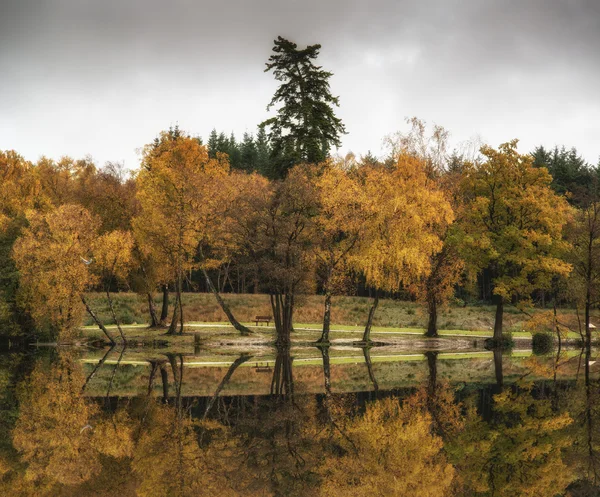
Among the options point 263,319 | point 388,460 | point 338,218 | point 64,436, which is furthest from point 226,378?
point 263,319

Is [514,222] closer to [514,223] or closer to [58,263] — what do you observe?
[514,223]

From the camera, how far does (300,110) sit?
5300 centimetres

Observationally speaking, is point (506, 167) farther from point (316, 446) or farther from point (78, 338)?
point (316, 446)

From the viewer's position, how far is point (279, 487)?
12.9 m

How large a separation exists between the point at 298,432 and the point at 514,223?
34.4 meters

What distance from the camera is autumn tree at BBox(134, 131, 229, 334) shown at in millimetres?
46719

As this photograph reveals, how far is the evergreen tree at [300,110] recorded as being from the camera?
174ft

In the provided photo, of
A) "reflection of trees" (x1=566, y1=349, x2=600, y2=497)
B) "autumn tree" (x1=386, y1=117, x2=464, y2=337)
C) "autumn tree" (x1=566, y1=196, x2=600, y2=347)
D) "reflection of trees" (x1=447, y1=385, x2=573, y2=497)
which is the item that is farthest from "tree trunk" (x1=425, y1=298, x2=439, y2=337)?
"reflection of trees" (x1=447, y1=385, x2=573, y2=497)

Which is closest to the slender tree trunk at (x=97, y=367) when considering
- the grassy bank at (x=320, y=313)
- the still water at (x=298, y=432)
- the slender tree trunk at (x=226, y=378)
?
the still water at (x=298, y=432)

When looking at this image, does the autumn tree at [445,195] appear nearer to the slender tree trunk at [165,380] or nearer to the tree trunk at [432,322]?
the tree trunk at [432,322]

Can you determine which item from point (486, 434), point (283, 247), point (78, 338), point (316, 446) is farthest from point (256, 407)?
point (78, 338)

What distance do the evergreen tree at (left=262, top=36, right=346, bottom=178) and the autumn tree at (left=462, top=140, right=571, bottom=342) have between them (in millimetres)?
11427

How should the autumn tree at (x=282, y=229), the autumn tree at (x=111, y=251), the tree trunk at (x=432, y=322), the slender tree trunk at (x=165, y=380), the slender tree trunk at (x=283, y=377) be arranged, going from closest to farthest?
the slender tree trunk at (x=165, y=380), the slender tree trunk at (x=283, y=377), the autumn tree at (x=282, y=229), the autumn tree at (x=111, y=251), the tree trunk at (x=432, y=322)

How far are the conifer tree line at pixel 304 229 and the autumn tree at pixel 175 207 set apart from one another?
96 mm
